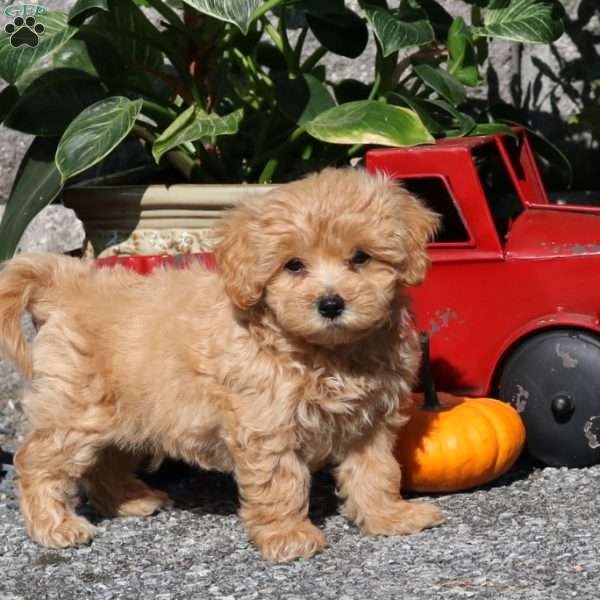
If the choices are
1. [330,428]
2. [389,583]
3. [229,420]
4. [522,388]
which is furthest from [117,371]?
[522,388]

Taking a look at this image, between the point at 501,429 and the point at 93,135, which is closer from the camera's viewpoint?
the point at 501,429

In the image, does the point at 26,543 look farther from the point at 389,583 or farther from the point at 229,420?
the point at 389,583

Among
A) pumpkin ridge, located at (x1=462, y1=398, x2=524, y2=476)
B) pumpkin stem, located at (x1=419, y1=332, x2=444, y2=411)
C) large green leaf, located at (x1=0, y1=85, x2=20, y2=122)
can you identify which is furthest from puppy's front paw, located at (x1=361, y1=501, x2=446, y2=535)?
large green leaf, located at (x1=0, y1=85, x2=20, y2=122)

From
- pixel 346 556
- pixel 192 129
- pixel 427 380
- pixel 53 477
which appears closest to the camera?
pixel 346 556

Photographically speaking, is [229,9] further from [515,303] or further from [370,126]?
[515,303]

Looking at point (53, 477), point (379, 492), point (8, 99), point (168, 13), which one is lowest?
point (53, 477)

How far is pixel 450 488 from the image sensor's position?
14.3 feet

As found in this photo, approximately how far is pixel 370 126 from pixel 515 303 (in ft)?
3.15

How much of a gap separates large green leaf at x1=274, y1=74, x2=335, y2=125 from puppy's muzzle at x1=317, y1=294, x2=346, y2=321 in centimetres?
173

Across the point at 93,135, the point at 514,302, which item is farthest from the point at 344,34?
the point at 514,302

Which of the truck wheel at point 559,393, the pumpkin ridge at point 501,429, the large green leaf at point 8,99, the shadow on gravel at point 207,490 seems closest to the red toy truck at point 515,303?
the truck wheel at point 559,393

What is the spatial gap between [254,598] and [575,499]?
1.35 meters

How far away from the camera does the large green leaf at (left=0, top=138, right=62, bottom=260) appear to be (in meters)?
5.17

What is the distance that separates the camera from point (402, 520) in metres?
3.99
